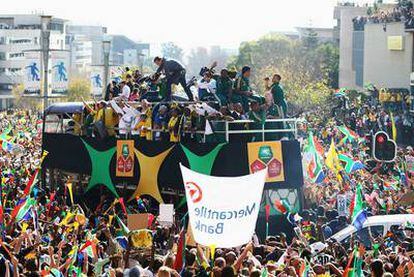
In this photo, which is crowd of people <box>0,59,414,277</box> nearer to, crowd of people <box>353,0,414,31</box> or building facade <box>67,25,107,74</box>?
crowd of people <box>353,0,414,31</box>

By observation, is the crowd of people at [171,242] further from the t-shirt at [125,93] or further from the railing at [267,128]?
the t-shirt at [125,93]

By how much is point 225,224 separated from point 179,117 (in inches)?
299

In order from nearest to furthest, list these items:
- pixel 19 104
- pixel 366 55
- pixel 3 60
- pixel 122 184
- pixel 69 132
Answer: pixel 122 184, pixel 69 132, pixel 366 55, pixel 19 104, pixel 3 60

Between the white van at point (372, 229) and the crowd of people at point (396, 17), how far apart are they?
1551 inches

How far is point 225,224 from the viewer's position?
36.9 ft

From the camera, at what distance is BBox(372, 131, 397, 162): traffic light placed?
19812 mm

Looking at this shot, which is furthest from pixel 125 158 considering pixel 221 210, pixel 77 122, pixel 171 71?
pixel 221 210

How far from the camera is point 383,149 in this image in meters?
19.9

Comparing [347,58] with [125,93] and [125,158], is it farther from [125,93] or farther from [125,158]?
[125,158]

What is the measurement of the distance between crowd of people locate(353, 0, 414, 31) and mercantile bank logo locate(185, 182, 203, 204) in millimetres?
44786

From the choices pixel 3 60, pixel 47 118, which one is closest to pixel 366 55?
pixel 47 118

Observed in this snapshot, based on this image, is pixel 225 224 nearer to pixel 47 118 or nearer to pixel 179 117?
pixel 179 117

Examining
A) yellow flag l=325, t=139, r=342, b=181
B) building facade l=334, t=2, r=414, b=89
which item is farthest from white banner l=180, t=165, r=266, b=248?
building facade l=334, t=2, r=414, b=89

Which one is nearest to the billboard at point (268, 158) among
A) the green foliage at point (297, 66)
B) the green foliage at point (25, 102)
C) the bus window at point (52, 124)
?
the bus window at point (52, 124)
